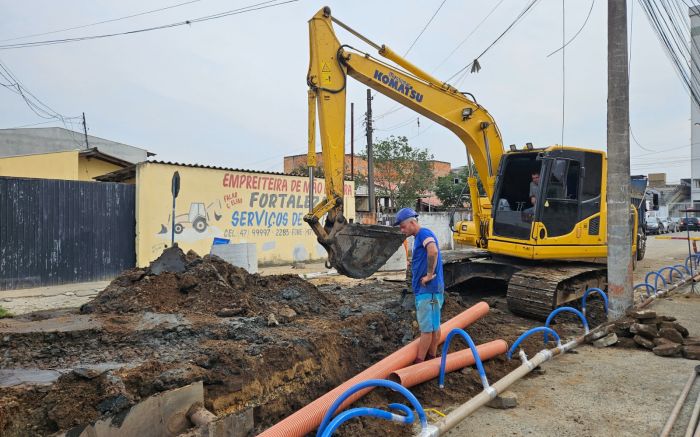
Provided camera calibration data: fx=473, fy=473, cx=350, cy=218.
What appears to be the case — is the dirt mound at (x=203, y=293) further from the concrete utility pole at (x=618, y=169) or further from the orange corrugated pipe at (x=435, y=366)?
the concrete utility pole at (x=618, y=169)

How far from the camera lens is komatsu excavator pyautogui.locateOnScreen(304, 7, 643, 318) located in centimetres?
687

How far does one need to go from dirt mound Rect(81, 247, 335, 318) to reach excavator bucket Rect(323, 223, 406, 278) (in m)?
0.87

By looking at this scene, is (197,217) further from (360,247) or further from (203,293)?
(360,247)

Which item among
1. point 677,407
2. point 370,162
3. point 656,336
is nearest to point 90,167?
point 370,162

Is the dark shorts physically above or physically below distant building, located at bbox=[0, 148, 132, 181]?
below

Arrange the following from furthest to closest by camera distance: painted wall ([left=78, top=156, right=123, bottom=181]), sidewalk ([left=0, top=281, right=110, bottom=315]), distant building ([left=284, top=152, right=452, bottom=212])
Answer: distant building ([left=284, top=152, right=452, bottom=212])
painted wall ([left=78, top=156, right=123, bottom=181])
sidewalk ([left=0, top=281, right=110, bottom=315])

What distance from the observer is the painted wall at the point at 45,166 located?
1639 cm

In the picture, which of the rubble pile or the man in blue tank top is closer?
the man in blue tank top

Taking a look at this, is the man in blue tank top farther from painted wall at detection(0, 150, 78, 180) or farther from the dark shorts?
painted wall at detection(0, 150, 78, 180)

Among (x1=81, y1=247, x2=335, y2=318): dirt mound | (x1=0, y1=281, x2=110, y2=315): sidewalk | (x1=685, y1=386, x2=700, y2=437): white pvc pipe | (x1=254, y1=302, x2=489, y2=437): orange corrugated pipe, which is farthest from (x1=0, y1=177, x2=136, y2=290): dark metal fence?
(x1=685, y1=386, x2=700, y2=437): white pvc pipe

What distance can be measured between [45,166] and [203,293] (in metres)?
13.2

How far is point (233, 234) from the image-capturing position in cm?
1569

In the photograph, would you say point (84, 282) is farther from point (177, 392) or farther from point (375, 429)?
point (375, 429)

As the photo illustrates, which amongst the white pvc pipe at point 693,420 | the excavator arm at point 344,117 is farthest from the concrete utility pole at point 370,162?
the white pvc pipe at point 693,420
